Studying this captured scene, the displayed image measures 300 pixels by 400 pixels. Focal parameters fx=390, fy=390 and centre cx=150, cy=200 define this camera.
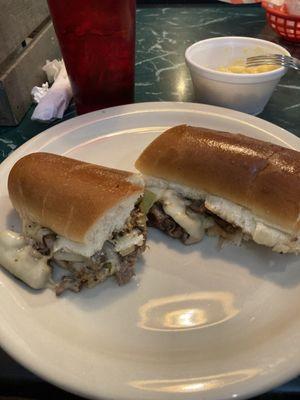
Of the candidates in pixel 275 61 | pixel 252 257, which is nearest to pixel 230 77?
pixel 275 61

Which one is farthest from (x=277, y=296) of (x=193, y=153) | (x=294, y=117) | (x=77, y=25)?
(x=77, y=25)

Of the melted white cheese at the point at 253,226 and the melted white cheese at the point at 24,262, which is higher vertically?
the melted white cheese at the point at 24,262

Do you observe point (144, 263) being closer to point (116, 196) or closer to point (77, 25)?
point (116, 196)

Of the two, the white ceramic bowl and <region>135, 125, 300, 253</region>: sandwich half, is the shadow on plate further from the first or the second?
the white ceramic bowl

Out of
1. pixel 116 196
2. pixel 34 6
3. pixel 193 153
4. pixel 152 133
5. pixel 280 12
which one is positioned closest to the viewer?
pixel 116 196

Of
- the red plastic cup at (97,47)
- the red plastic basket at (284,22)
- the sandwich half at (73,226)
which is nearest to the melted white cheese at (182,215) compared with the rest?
the sandwich half at (73,226)

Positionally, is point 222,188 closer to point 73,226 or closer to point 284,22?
point 73,226

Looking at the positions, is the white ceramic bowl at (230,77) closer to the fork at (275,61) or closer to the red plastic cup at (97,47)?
the fork at (275,61)
